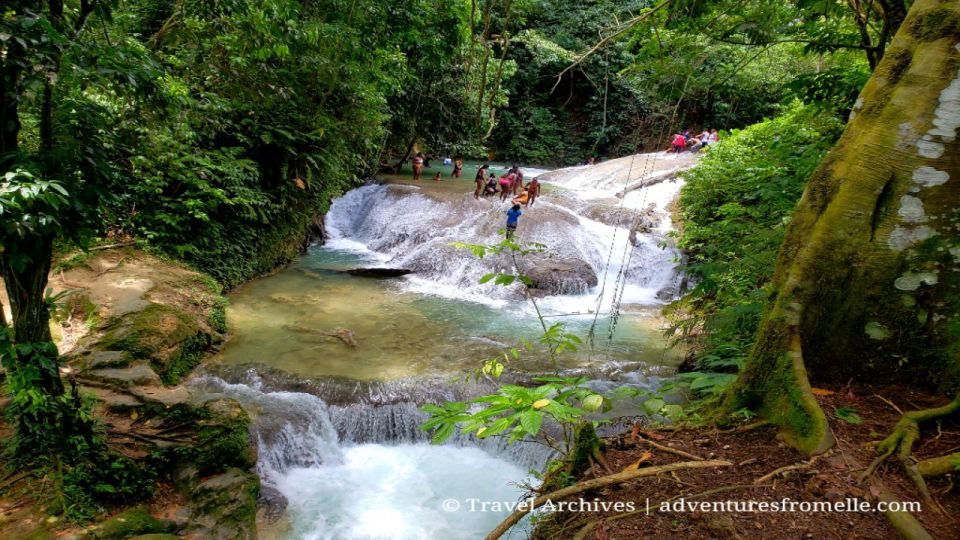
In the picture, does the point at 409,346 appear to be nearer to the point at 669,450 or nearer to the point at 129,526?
the point at 129,526

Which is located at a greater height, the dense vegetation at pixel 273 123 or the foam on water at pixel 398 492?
the dense vegetation at pixel 273 123

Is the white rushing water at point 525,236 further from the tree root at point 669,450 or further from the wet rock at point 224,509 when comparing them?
the tree root at point 669,450

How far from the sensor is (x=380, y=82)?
11219mm

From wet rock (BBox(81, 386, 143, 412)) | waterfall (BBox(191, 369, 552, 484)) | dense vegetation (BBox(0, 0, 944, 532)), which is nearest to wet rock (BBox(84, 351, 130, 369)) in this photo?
wet rock (BBox(81, 386, 143, 412))

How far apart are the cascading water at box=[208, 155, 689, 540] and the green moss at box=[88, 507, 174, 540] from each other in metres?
1.15

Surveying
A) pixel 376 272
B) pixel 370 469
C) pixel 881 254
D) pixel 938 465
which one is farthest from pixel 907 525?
pixel 376 272

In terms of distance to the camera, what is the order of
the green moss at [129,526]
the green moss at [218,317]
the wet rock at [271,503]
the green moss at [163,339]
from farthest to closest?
the green moss at [218,317]
the green moss at [163,339]
the wet rock at [271,503]
the green moss at [129,526]

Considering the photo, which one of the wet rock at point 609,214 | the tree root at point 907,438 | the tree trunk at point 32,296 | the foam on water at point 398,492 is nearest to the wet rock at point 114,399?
the tree trunk at point 32,296

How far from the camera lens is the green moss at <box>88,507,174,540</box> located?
10.9 feet

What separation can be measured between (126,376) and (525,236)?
8.40 m

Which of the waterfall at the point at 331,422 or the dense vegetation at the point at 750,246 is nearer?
the dense vegetation at the point at 750,246

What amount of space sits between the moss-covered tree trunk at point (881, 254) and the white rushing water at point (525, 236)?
6434 mm

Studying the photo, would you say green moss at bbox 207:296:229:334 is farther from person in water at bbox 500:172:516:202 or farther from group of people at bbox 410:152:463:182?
group of people at bbox 410:152:463:182

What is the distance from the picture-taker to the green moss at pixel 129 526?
3334 millimetres
